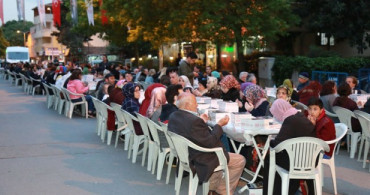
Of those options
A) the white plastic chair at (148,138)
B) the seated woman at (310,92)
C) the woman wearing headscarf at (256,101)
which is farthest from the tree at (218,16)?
the woman wearing headscarf at (256,101)

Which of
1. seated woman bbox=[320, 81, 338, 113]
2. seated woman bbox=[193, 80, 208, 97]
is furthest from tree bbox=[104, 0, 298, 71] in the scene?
seated woman bbox=[320, 81, 338, 113]

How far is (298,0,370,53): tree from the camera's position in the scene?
25125 mm

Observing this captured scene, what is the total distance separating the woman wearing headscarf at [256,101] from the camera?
25.9 feet

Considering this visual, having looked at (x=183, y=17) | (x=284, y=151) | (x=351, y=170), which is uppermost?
(x=183, y=17)

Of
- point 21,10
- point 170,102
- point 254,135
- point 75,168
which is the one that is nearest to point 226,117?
point 254,135

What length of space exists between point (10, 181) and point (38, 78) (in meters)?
17.2

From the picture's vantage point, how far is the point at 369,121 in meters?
8.01

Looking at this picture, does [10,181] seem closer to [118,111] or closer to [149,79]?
[118,111]

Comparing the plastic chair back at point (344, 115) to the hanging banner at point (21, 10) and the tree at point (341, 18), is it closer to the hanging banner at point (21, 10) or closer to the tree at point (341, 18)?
the tree at point (341, 18)

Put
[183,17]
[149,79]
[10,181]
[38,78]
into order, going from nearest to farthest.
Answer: [10,181] < [149,79] < [183,17] < [38,78]

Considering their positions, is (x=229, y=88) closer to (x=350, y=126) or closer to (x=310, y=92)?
(x=310, y=92)

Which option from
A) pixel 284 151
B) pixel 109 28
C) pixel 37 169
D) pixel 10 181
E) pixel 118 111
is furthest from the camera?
pixel 109 28

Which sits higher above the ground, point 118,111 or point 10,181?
point 118,111

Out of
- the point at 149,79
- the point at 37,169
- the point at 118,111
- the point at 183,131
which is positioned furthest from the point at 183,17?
the point at 183,131
